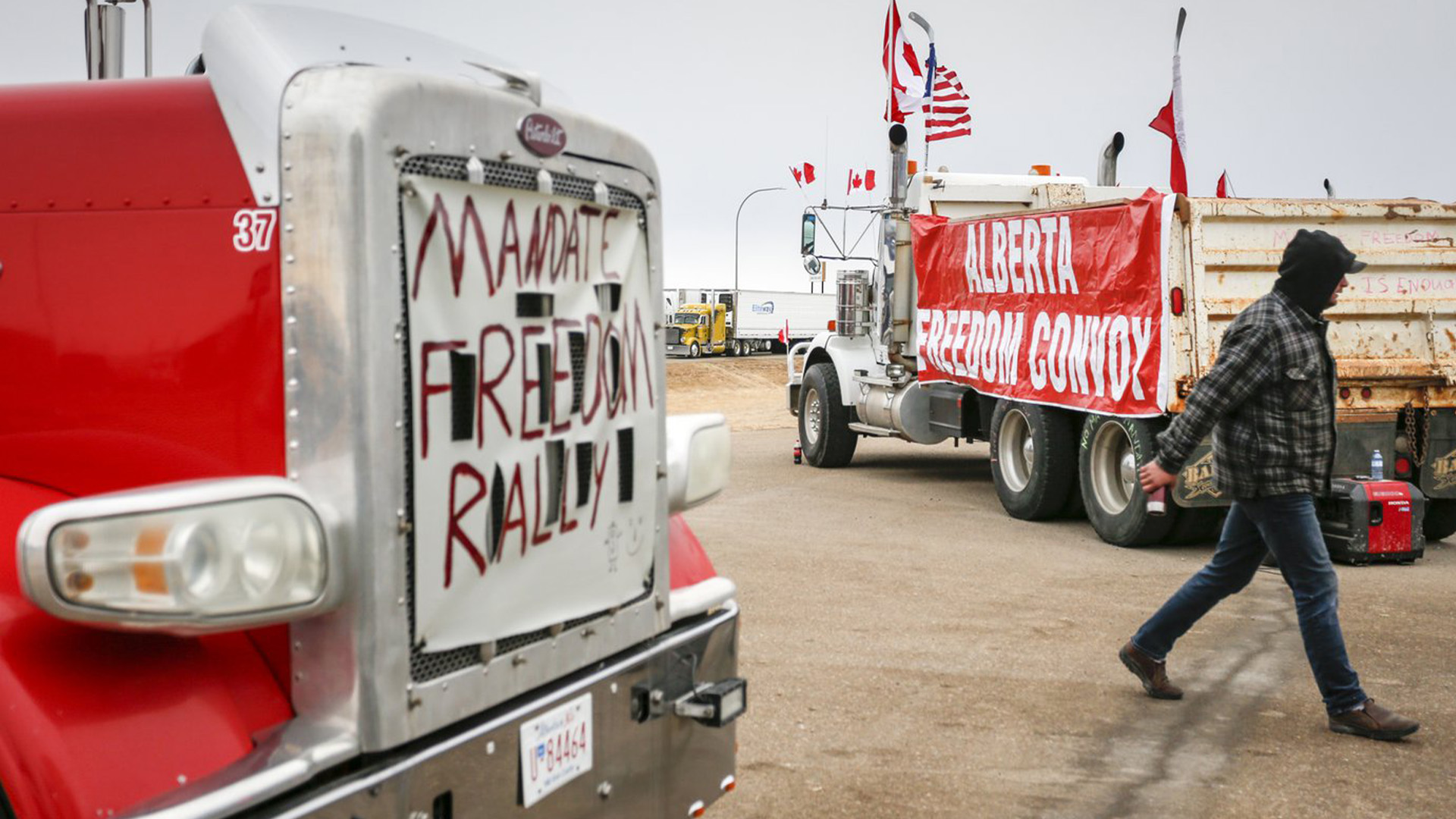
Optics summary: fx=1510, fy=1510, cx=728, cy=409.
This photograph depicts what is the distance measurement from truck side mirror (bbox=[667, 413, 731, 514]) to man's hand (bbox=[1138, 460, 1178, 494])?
92.7 inches

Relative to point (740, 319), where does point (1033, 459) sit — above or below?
below

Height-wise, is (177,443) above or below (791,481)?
above

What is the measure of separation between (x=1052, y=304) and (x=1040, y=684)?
5.88 m

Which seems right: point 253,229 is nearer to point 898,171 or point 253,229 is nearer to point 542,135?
point 542,135

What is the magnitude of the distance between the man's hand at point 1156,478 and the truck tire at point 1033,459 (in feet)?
20.6

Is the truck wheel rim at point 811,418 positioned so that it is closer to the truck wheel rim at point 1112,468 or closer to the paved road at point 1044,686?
the paved road at point 1044,686

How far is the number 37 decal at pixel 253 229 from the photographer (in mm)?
2768

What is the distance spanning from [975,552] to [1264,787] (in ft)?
18.0

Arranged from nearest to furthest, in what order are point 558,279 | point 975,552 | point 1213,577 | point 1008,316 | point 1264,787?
point 558,279, point 1264,787, point 1213,577, point 975,552, point 1008,316

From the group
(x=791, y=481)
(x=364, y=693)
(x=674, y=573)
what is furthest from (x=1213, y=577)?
(x=791, y=481)

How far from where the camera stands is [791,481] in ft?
51.6

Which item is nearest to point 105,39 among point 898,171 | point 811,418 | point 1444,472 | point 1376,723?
point 1376,723

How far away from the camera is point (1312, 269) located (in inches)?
233

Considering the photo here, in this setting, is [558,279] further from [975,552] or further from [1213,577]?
[975,552]
